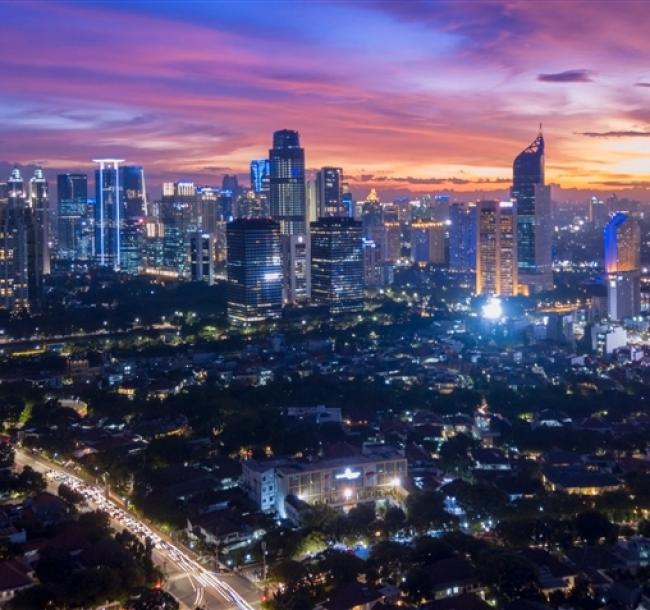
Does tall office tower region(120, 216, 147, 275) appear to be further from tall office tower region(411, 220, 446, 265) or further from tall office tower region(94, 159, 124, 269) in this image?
tall office tower region(411, 220, 446, 265)

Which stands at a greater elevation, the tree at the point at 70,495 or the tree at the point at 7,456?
the tree at the point at 7,456

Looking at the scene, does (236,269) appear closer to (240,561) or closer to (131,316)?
(131,316)

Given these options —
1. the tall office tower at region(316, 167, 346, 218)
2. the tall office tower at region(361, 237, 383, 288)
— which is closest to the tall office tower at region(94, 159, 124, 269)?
the tall office tower at region(316, 167, 346, 218)

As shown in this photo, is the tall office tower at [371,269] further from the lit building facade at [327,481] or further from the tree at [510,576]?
the tree at [510,576]

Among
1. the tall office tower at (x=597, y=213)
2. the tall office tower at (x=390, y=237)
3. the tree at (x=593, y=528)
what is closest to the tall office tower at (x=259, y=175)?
the tall office tower at (x=390, y=237)

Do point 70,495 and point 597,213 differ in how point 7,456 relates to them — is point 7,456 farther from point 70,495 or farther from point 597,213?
point 597,213

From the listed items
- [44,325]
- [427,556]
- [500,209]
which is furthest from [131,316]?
[427,556]

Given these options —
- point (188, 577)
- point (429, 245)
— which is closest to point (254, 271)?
point (188, 577)
